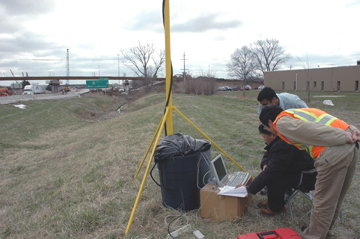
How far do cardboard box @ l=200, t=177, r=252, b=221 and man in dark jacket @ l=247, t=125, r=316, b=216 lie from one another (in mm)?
264

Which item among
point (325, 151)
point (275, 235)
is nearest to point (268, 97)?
point (325, 151)

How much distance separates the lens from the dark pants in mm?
2916

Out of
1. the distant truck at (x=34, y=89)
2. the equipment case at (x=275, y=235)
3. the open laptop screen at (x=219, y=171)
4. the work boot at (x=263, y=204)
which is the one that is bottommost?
the work boot at (x=263, y=204)

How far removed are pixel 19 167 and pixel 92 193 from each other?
659 cm

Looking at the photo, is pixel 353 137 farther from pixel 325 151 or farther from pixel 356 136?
pixel 325 151

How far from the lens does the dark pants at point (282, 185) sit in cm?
292

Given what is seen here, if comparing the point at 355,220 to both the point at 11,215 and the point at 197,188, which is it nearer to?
the point at 197,188

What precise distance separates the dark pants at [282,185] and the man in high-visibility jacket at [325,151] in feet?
1.48

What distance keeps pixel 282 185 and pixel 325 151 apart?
825 millimetres

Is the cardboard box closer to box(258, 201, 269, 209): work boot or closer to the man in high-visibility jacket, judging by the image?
box(258, 201, 269, 209): work boot

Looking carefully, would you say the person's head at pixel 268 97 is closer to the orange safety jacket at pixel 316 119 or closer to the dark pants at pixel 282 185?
the dark pants at pixel 282 185

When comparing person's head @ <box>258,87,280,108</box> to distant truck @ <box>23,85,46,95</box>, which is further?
distant truck @ <box>23,85,46,95</box>

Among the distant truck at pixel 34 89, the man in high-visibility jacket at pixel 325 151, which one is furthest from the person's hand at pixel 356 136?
the distant truck at pixel 34 89

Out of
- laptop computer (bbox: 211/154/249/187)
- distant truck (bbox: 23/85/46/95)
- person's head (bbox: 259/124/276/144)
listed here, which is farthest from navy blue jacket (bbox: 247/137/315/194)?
distant truck (bbox: 23/85/46/95)
